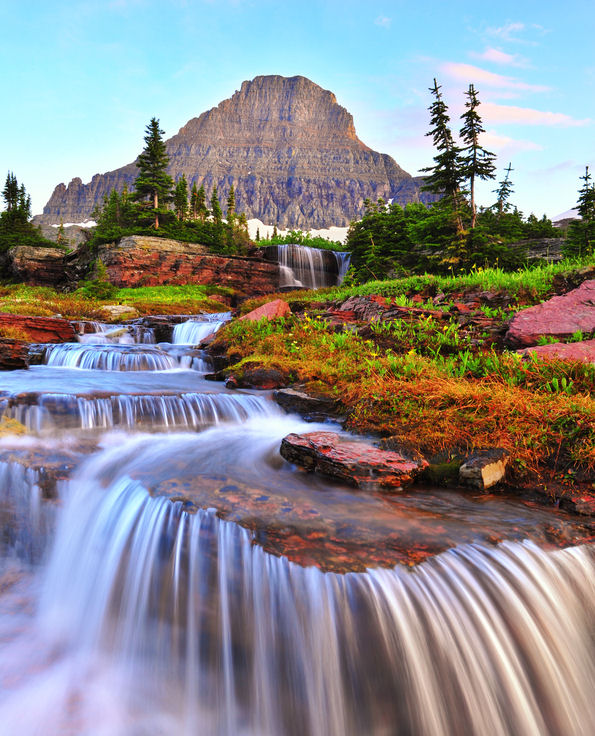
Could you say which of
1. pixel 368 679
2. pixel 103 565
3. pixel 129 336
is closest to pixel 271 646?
pixel 368 679

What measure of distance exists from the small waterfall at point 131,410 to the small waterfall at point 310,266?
2866 centimetres

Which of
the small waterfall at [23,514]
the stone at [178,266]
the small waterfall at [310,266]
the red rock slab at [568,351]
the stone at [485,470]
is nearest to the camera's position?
the small waterfall at [23,514]

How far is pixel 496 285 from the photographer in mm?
9938

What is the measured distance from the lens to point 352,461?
4.13 meters


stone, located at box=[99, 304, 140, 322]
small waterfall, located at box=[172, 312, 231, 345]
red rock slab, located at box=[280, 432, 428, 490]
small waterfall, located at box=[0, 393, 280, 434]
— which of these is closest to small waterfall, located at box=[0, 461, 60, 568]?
small waterfall, located at box=[0, 393, 280, 434]

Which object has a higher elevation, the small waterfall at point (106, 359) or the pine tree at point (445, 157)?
the pine tree at point (445, 157)

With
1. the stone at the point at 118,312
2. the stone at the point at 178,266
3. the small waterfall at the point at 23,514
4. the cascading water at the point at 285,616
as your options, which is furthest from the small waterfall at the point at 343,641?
the stone at the point at 178,266

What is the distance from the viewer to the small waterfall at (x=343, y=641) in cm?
225

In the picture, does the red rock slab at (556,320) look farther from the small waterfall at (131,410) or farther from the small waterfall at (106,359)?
the small waterfall at (106,359)

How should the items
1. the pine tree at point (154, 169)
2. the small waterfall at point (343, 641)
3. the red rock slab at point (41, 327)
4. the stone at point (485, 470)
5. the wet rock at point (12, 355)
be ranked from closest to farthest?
the small waterfall at point (343, 641), the stone at point (485, 470), the wet rock at point (12, 355), the red rock slab at point (41, 327), the pine tree at point (154, 169)

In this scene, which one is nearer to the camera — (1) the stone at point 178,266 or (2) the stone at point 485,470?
(2) the stone at point 485,470

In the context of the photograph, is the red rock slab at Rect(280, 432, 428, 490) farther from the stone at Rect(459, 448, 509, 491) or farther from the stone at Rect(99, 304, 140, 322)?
the stone at Rect(99, 304, 140, 322)

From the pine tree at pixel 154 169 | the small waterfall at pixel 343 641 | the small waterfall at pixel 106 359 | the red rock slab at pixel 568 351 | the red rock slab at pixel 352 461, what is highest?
the pine tree at pixel 154 169

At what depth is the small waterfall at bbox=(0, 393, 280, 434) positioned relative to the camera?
545 cm
